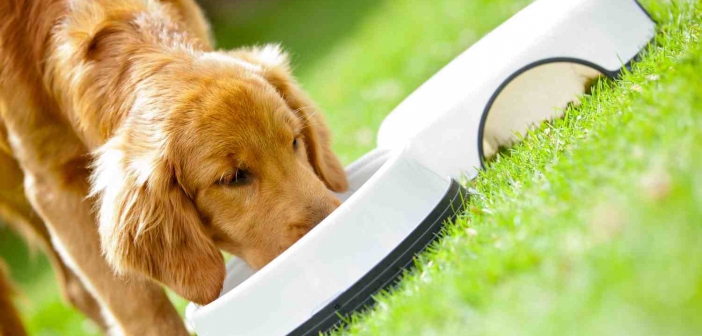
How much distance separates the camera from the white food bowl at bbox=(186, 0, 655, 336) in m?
2.54

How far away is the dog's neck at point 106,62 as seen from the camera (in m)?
3.15

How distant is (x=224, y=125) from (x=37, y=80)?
1.04 m

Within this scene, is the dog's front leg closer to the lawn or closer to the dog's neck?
the dog's neck

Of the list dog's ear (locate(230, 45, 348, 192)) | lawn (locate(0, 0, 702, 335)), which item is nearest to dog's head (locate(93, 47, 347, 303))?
dog's ear (locate(230, 45, 348, 192))

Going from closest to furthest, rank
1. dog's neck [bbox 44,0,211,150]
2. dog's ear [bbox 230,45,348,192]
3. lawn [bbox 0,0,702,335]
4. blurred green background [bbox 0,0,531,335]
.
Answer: lawn [bbox 0,0,702,335] < dog's neck [bbox 44,0,211,150] < dog's ear [bbox 230,45,348,192] < blurred green background [bbox 0,0,531,335]

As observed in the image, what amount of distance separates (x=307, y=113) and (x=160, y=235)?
36.8 inches

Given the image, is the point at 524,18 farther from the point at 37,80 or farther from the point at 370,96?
the point at 370,96

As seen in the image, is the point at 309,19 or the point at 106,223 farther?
the point at 309,19

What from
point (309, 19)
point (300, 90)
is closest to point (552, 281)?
point (300, 90)

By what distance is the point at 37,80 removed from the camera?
11.1 ft

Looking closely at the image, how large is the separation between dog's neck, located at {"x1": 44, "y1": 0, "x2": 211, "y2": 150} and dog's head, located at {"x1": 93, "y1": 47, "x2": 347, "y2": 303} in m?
0.10

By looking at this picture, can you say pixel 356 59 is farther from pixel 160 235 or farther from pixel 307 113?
pixel 160 235

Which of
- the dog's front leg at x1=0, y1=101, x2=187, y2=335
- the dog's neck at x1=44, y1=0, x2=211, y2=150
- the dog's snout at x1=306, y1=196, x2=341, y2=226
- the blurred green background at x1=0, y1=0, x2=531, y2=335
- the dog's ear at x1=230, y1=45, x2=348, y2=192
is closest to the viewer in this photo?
the dog's snout at x1=306, y1=196, x2=341, y2=226

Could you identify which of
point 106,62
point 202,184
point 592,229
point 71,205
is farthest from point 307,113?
point 592,229
